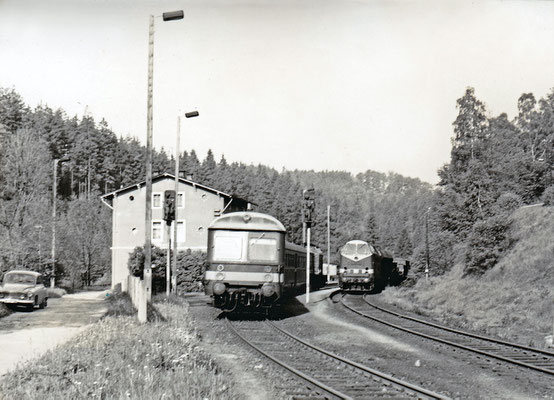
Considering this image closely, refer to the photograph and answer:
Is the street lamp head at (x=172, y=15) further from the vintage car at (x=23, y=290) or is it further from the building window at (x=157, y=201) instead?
the building window at (x=157, y=201)

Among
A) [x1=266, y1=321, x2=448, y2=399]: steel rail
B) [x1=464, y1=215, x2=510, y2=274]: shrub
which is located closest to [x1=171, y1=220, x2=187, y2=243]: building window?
[x1=464, y1=215, x2=510, y2=274]: shrub

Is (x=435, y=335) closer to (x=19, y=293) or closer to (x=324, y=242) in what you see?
(x=19, y=293)

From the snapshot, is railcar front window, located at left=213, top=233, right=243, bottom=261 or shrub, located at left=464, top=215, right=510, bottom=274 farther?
shrub, located at left=464, top=215, right=510, bottom=274

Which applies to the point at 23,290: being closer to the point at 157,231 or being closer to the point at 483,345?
the point at 483,345

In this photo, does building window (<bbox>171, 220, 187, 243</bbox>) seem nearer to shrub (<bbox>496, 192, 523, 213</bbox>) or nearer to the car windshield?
shrub (<bbox>496, 192, 523, 213</bbox>)

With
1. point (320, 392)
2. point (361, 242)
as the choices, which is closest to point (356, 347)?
point (320, 392)

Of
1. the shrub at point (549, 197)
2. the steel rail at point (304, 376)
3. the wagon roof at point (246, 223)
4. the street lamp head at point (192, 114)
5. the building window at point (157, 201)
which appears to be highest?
the street lamp head at point (192, 114)

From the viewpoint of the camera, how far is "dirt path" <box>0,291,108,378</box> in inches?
449

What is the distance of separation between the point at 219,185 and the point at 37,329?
312 feet

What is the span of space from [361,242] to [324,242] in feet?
219

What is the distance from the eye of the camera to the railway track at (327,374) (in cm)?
900

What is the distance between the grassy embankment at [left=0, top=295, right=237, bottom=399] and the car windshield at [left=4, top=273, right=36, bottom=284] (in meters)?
11.6

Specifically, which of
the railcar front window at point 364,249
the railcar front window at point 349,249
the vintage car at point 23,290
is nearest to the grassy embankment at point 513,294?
the railcar front window at point 364,249

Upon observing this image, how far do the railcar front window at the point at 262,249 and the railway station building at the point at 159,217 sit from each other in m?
29.7
